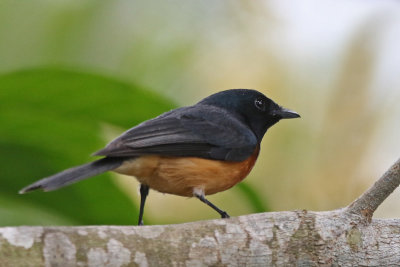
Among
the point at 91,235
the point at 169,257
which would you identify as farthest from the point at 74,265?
the point at 169,257

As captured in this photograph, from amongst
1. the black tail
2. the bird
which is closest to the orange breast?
the bird

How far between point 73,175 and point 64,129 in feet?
2.58

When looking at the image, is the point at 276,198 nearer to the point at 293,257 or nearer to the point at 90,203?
the point at 90,203

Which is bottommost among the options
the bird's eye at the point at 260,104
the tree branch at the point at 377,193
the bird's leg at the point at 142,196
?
the tree branch at the point at 377,193

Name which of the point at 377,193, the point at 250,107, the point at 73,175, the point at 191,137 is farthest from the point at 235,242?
the point at 250,107

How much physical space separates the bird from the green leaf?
20cm

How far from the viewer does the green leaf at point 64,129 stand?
13.0 ft

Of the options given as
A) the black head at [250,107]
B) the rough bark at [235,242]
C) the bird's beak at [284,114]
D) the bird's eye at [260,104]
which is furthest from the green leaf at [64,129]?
the rough bark at [235,242]

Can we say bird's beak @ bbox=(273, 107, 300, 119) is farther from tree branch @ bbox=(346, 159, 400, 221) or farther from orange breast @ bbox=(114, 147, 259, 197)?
tree branch @ bbox=(346, 159, 400, 221)

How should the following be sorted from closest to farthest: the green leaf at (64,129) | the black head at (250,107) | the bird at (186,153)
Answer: the bird at (186,153), the green leaf at (64,129), the black head at (250,107)

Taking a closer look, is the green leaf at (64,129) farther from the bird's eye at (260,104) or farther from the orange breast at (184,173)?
the bird's eye at (260,104)

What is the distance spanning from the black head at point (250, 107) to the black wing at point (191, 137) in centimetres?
13

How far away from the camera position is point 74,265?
2.69 meters

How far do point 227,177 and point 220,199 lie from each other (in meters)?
3.48
